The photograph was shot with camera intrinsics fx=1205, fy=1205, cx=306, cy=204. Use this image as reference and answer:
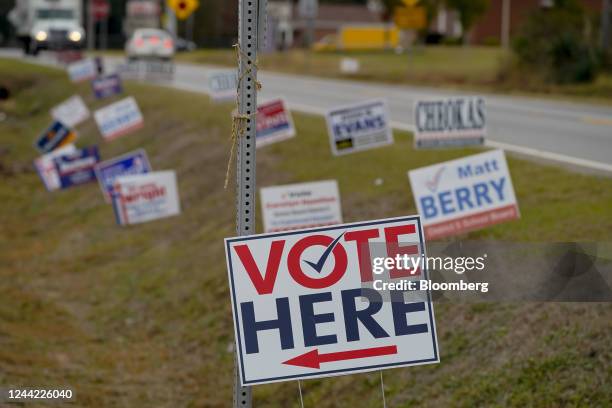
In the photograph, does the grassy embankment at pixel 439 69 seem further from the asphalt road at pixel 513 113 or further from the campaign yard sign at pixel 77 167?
the campaign yard sign at pixel 77 167

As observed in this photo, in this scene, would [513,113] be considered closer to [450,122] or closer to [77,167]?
[77,167]

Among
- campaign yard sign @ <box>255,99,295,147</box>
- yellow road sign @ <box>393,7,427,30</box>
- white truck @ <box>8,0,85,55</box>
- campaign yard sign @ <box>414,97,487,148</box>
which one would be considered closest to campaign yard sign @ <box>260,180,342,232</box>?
campaign yard sign @ <box>414,97,487,148</box>

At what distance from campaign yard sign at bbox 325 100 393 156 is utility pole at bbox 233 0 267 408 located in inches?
260

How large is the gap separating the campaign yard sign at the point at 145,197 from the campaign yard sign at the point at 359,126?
296 centimetres

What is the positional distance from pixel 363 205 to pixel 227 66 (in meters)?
38.7

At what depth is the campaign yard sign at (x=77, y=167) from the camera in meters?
18.8

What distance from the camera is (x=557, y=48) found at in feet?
117

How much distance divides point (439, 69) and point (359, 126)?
1324 inches

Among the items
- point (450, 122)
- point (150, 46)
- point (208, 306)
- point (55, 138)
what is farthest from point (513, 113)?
point (150, 46)

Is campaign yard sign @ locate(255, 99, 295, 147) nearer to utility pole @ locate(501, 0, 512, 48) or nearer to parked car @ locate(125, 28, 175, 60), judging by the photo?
parked car @ locate(125, 28, 175, 60)

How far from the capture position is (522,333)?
8469mm

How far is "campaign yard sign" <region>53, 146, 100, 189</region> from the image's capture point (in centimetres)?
1881

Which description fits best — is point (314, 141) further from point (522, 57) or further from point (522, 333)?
point (522, 57)

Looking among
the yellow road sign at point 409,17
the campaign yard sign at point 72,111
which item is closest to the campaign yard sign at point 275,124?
the campaign yard sign at point 72,111
